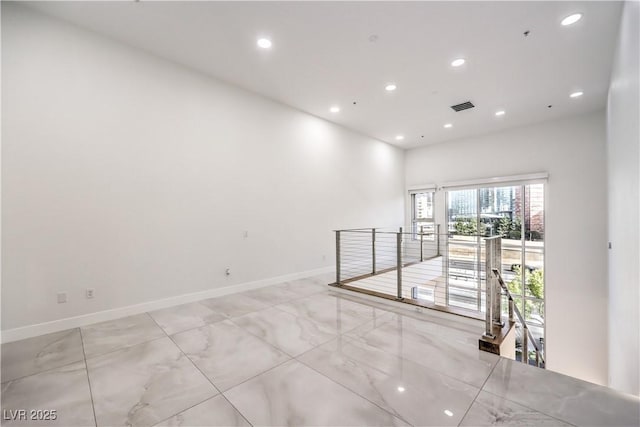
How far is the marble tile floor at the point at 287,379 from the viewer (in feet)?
5.33

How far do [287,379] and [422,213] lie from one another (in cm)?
744

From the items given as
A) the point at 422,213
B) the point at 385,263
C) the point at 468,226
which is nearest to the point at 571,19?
the point at 468,226

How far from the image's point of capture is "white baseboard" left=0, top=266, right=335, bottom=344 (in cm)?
266

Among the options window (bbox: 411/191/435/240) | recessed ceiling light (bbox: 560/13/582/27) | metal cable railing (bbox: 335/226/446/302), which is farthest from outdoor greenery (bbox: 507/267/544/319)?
recessed ceiling light (bbox: 560/13/582/27)

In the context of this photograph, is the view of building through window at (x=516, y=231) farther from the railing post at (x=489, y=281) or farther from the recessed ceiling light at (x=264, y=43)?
the recessed ceiling light at (x=264, y=43)

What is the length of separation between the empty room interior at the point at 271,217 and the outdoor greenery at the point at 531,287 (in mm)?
397

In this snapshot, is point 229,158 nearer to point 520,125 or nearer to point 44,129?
point 44,129

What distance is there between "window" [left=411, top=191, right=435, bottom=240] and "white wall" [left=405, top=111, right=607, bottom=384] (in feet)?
7.78

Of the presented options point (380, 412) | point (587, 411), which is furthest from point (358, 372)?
point (587, 411)

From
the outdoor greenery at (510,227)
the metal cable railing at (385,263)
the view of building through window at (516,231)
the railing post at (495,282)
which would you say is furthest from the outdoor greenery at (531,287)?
the railing post at (495,282)

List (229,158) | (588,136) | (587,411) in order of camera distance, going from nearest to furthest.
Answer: (587,411), (229,158), (588,136)

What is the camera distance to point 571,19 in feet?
9.70

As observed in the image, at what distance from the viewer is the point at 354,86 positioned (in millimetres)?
4473

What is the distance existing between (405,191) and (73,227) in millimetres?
7906
